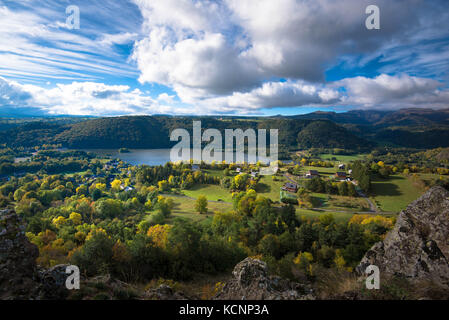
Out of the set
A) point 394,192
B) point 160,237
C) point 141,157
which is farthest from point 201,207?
point 141,157

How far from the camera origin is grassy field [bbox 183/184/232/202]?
37562mm

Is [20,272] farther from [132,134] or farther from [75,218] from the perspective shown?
[132,134]

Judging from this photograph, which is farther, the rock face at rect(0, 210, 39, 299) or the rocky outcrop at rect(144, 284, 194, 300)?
the rocky outcrop at rect(144, 284, 194, 300)

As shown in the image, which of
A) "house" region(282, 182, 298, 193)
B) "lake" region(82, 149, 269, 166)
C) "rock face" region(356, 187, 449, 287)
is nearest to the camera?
"rock face" region(356, 187, 449, 287)

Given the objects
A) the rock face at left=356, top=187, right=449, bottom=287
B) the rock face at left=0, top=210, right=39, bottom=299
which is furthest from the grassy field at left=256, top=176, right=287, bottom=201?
the rock face at left=0, top=210, right=39, bottom=299

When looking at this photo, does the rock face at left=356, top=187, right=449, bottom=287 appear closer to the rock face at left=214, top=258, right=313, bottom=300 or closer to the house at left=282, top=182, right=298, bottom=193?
the rock face at left=214, top=258, right=313, bottom=300

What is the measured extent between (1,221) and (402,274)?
41.6 ft

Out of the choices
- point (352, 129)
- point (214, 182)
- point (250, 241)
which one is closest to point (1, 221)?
point (250, 241)

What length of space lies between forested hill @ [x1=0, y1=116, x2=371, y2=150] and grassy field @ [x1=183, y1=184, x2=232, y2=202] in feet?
278

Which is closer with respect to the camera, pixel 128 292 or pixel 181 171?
pixel 128 292

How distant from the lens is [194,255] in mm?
10188

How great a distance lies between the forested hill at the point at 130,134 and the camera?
102250 mm
